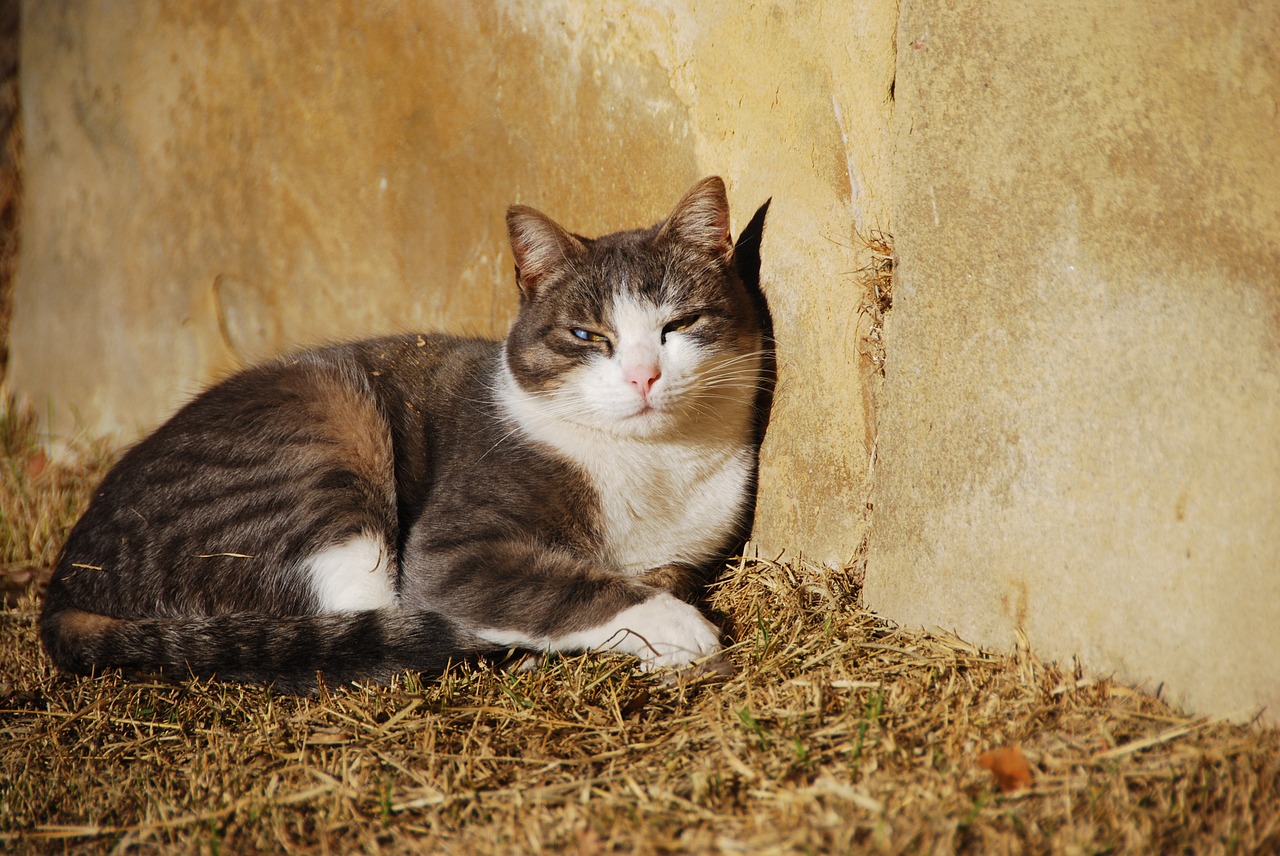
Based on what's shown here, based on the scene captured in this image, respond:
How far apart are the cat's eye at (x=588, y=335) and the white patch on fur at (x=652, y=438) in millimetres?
56

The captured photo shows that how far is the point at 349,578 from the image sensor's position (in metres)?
2.85

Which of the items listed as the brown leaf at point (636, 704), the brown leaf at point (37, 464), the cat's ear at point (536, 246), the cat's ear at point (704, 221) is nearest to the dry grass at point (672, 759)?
the brown leaf at point (636, 704)

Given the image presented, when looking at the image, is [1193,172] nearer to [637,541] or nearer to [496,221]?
[637,541]

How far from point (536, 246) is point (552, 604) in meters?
1.13

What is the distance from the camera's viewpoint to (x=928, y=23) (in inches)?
93.6

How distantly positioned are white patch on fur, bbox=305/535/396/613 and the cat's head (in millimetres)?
693

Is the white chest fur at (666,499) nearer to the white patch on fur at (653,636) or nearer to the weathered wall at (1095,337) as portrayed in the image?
the white patch on fur at (653,636)

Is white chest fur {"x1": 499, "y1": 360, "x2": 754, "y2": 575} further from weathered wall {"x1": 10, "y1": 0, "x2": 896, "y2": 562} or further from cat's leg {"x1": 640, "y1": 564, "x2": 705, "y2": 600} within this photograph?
weathered wall {"x1": 10, "y1": 0, "x2": 896, "y2": 562}

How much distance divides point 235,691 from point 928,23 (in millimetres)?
2543

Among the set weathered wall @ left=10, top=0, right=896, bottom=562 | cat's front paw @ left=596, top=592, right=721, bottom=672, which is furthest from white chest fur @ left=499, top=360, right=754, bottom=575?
cat's front paw @ left=596, top=592, right=721, bottom=672

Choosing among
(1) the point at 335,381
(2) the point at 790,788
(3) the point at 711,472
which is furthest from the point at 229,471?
(2) the point at 790,788

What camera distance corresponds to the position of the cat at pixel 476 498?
267cm

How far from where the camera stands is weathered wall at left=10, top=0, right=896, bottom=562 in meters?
2.78

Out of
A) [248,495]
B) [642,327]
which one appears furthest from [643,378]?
[248,495]
